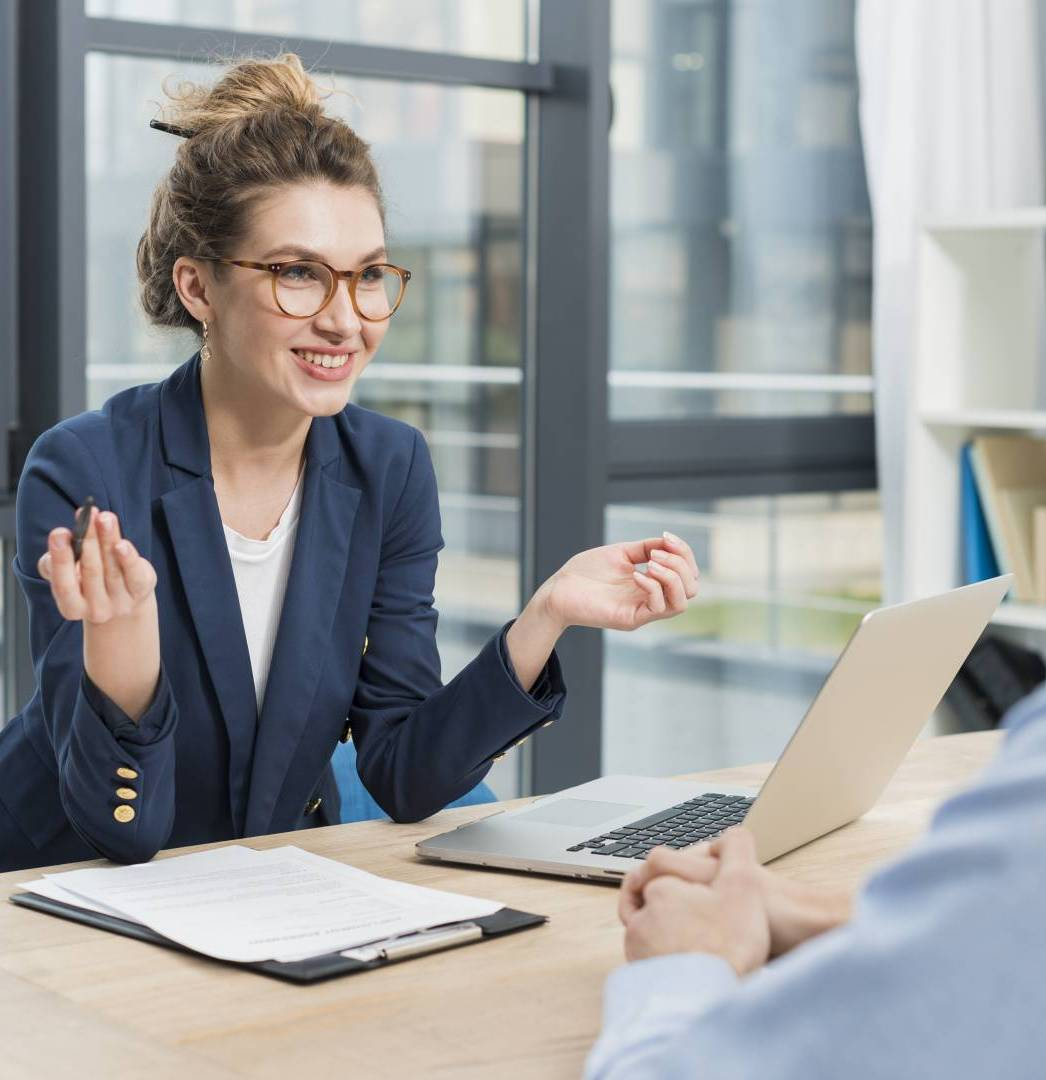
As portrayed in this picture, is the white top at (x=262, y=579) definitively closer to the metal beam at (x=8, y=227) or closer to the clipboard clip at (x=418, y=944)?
the clipboard clip at (x=418, y=944)

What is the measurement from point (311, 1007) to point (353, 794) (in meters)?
0.86

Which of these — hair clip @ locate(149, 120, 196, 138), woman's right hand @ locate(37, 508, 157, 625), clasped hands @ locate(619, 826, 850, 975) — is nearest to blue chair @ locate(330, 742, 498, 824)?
woman's right hand @ locate(37, 508, 157, 625)

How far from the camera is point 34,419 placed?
9.78ft

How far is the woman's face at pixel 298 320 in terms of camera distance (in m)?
1.81

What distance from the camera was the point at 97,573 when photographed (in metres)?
1.36

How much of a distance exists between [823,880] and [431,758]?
455 millimetres

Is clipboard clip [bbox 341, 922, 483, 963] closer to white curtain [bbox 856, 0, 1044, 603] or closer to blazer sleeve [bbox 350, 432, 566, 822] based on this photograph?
blazer sleeve [bbox 350, 432, 566, 822]

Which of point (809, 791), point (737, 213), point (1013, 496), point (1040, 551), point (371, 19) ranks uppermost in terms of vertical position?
point (371, 19)

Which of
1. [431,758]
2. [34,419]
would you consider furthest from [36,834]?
[34,419]

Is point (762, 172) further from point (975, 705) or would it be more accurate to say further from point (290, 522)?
point (290, 522)

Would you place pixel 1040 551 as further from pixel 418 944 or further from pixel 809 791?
pixel 418 944

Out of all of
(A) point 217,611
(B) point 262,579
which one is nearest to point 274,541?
(B) point 262,579

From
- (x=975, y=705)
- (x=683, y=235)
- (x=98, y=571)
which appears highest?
(x=683, y=235)

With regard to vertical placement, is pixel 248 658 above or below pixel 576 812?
above
